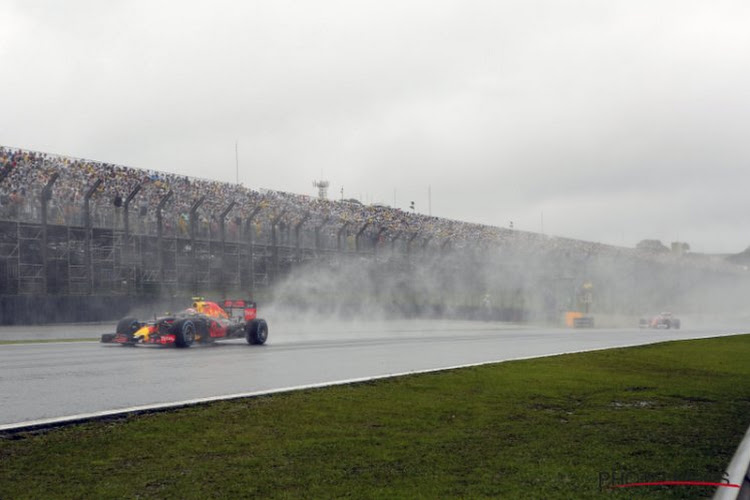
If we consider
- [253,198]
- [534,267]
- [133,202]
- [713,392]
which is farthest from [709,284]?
[713,392]

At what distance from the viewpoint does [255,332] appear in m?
19.3

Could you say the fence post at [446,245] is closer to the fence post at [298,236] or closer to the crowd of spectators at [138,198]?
the crowd of spectators at [138,198]

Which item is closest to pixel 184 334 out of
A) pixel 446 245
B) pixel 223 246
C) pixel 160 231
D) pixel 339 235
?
pixel 160 231

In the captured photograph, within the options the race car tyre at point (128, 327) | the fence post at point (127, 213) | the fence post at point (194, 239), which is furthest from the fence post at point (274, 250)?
the race car tyre at point (128, 327)

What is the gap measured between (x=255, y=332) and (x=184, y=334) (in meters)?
2.37

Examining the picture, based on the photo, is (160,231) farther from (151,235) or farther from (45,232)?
(45,232)

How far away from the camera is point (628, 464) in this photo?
6.01m

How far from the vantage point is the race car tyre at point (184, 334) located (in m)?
17.2

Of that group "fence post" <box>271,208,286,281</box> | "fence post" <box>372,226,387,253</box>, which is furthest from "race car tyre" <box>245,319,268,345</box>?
"fence post" <box>372,226,387,253</box>

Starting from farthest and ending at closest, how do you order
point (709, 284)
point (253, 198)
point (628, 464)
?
point (709, 284) → point (253, 198) → point (628, 464)

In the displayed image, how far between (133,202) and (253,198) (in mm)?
9299

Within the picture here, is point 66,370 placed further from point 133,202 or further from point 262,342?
point 133,202

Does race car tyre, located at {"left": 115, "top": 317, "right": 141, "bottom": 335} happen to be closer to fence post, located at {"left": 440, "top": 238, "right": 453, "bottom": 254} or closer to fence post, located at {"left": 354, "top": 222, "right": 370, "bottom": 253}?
fence post, located at {"left": 354, "top": 222, "right": 370, "bottom": 253}

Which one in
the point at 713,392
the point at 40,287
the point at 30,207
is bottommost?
the point at 713,392
